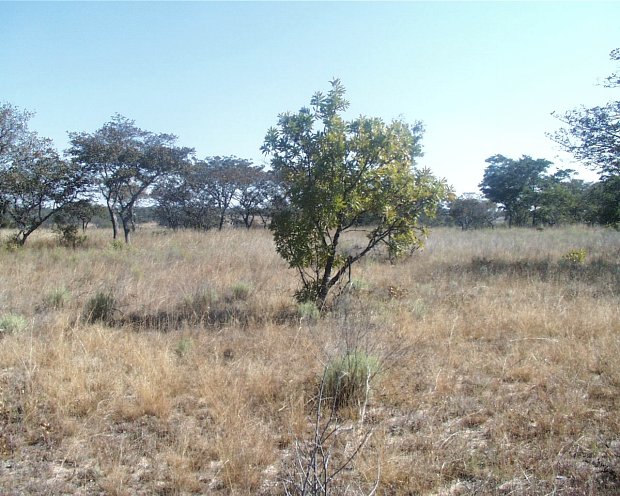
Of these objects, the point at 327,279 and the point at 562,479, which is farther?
the point at 327,279

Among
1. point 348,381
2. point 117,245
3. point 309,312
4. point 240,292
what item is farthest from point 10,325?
point 117,245

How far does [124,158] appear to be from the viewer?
1574 cm

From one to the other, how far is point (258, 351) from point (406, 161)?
357 centimetres

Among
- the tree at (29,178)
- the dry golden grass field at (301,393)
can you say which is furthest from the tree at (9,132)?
the dry golden grass field at (301,393)

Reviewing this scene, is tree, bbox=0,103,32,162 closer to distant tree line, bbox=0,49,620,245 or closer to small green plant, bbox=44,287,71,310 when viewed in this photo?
distant tree line, bbox=0,49,620,245

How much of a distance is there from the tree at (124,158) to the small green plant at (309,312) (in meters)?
11.8

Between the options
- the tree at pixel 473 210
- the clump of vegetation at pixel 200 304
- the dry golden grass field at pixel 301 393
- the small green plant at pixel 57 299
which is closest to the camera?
the dry golden grass field at pixel 301 393

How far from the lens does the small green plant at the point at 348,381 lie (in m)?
3.56

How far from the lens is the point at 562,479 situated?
101 inches

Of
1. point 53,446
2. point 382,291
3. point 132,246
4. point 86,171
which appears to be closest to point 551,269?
point 382,291

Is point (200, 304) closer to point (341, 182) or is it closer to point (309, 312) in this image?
point (309, 312)

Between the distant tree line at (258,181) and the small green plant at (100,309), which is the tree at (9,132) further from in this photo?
the small green plant at (100,309)

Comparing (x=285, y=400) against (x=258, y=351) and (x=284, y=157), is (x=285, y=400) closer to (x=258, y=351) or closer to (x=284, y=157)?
(x=258, y=351)

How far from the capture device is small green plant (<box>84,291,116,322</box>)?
5961 mm
